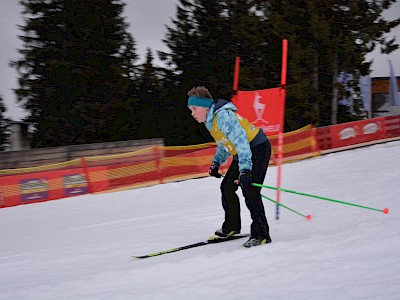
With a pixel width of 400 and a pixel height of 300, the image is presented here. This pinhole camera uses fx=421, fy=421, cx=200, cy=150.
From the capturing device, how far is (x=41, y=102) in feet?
69.8

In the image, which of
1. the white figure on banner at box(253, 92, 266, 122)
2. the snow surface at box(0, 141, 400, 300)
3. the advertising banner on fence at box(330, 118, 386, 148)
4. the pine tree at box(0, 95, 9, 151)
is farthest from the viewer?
the pine tree at box(0, 95, 9, 151)

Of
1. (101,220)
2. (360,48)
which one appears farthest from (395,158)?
(360,48)

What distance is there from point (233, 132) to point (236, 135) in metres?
0.04

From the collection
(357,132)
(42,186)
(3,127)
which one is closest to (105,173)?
(42,186)

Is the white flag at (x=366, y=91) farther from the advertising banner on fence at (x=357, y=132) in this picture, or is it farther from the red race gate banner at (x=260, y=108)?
the red race gate banner at (x=260, y=108)

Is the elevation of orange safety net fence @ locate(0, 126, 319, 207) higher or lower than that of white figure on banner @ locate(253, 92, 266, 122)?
lower

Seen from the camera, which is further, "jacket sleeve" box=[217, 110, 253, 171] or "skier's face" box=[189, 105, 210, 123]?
"skier's face" box=[189, 105, 210, 123]

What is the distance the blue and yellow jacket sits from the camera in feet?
13.0

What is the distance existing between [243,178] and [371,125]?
14.4m

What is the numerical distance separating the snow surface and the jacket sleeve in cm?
84

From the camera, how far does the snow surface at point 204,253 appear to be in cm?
304

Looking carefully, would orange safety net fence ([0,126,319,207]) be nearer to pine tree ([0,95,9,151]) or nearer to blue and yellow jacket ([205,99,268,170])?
blue and yellow jacket ([205,99,268,170])

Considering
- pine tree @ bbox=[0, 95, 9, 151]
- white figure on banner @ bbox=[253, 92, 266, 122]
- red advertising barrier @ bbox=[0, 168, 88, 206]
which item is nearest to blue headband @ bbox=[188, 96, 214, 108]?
white figure on banner @ bbox=[253, 92, 266, 122]

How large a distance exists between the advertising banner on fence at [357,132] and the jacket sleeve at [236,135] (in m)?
12.8
